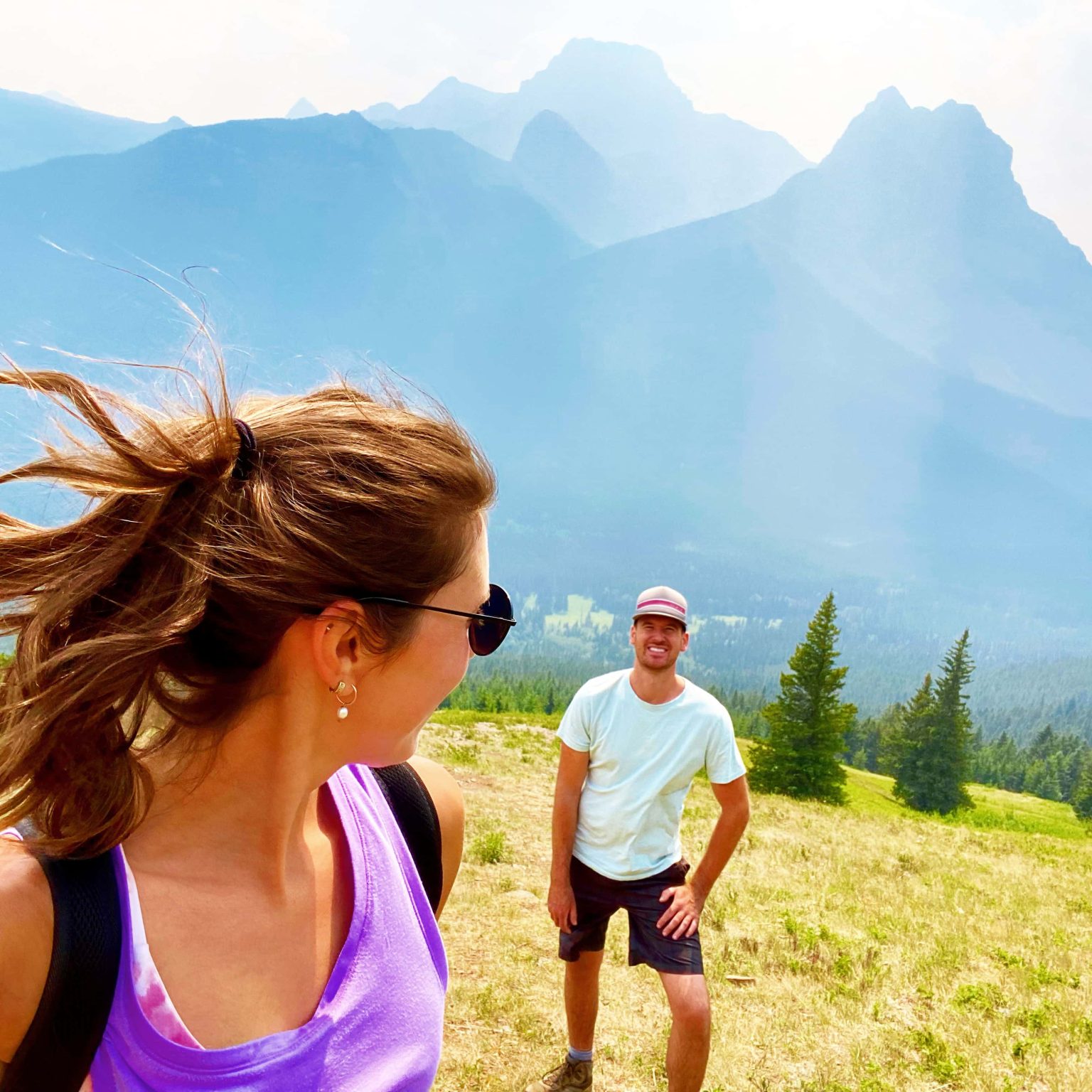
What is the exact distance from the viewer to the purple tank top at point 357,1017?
1.25m

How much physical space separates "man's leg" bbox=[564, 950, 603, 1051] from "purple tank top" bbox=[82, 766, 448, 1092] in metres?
3.50

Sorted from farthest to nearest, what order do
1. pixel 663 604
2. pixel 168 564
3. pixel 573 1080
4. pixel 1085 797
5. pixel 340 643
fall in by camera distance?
1. pixel 1085 797
2. pixel 573 1080
3. pixel 663 604
4. pixel 340 643
5. pixel 168 564

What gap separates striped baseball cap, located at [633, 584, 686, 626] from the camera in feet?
16.5

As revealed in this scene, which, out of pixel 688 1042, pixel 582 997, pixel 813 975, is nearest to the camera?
pixel 688 1042

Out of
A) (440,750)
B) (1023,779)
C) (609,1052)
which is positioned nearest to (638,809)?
(609,1052)

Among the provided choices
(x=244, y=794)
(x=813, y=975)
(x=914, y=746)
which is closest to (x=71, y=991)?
(x=244, y=794)

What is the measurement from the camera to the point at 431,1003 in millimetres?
1658

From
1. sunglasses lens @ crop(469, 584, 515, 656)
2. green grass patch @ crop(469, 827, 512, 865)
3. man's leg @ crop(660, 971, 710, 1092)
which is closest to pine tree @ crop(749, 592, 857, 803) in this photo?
green grass patch @ crop(469, 827, 512, 865)

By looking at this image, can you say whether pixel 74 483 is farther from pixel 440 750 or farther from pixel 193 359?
pixel 440 750

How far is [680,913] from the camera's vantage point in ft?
14.6

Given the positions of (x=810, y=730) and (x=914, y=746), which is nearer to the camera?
(x=810, y=730)

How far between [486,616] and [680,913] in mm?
3312

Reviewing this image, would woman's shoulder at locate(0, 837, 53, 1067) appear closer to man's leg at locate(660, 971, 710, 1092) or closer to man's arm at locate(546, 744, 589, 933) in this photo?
man's leg at locate(660, 971, 710, 1092)

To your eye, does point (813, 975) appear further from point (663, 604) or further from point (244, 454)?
point (244, 454)
